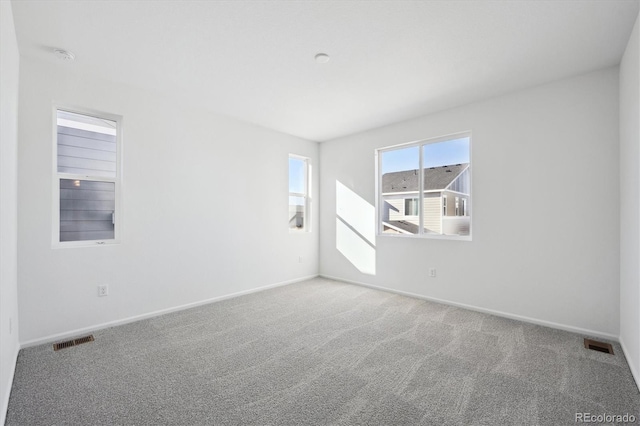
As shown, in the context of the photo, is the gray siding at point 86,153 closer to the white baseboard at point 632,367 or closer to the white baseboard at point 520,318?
the white baseboard at point 520,318

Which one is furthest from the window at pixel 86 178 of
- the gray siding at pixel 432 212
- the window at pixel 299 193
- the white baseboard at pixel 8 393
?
the gray siding at pixel 432 212

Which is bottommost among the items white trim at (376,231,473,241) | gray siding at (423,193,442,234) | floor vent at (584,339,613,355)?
floor vent at (584,339,613,355)

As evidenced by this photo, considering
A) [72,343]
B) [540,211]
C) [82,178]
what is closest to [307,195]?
[82,178]

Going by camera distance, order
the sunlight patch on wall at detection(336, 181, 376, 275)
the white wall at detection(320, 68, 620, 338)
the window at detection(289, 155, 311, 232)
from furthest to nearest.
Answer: the window at detection(289, 155, 311, 232) < the sunlight patch on wall at detection(336, 181, 376, 275) < the white wall at detection(320, 68, 620, 338)

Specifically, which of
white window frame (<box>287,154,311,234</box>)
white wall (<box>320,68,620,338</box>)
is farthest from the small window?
white window frame (<box>287,154,311,234</box>)

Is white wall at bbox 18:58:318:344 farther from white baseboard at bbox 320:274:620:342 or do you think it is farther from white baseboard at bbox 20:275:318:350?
white baseboard at bbox 320:274:620:342

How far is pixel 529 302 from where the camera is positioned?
3186 millimetres

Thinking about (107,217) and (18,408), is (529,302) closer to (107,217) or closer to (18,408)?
(18,408)

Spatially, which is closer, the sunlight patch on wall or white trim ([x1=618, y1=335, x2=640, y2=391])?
white trim ([x1=618, y1=335, x2=640, y2=391])

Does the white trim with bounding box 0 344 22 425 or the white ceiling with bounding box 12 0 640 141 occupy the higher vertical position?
the white ceiling with bounding box 12 0 640 141

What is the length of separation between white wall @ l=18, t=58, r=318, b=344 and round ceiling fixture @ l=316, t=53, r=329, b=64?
2.04 m

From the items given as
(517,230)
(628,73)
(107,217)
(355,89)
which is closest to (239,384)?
(107,217)

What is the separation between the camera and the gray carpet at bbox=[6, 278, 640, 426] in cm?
175

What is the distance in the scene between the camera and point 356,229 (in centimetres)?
500
